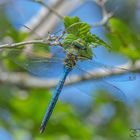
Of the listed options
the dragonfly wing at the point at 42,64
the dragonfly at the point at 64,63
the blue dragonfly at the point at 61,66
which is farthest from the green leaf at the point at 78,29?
the dragonfly wing at the point at 42,64

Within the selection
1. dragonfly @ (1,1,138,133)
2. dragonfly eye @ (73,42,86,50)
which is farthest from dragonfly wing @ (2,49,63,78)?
dragonfly eye @ (73,42,86,50)

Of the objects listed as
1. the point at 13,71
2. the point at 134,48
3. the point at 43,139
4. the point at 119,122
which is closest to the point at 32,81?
the point at 13,71

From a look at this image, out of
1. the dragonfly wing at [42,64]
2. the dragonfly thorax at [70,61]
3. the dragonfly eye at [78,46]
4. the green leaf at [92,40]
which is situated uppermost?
the dragonfly wing at [42,64]

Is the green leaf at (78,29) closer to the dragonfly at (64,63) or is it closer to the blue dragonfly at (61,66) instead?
the dragonfly at (64,63)

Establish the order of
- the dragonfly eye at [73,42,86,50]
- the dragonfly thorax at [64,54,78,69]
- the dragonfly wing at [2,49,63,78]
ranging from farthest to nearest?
the dragonfly wing at [2,49,63,78]
the dragonfly thorax at [64,54,78,69]
the dragonfly eye at [73,42,86,50]

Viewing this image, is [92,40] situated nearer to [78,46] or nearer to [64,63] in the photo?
[78,46]

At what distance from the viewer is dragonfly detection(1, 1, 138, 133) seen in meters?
1.84

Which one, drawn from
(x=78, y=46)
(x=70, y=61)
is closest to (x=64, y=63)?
(x=70, y=61)

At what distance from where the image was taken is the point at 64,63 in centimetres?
205

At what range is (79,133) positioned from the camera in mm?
3480

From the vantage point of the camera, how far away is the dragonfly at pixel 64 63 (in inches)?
72.5

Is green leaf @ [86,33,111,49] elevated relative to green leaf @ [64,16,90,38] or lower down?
lower down

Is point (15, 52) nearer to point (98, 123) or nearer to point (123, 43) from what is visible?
point (123, 43)

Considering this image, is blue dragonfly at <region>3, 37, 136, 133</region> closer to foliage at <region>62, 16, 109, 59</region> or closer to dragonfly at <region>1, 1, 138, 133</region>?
dragonfly at <region>1, 1, 138, 133</region>
